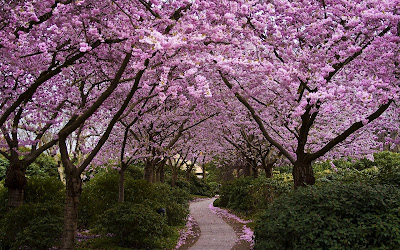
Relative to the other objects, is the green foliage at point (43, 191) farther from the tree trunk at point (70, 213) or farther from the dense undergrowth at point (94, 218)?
the tree trunk at point (70, 213)

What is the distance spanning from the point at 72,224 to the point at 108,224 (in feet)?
6.74

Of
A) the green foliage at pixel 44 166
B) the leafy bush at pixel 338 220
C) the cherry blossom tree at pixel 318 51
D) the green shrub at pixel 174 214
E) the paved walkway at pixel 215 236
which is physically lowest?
the paved walkway at pixel 215 236

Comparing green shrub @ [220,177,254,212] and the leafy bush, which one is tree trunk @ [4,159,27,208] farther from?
green shrub @ [220,177,254,212]

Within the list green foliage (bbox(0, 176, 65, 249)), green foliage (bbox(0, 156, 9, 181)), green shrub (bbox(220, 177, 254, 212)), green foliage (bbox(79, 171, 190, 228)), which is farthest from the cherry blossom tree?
green foliage (bbox(0, 156, 9, 181))

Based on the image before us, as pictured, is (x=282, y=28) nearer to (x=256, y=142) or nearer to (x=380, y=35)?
(x=380, y=35)

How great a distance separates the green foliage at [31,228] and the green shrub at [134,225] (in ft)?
4.01

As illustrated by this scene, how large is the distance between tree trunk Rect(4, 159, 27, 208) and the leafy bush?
19.8 feet

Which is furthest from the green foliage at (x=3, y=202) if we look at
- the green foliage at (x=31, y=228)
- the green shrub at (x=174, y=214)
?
the green shrub at (x=174, y=214)

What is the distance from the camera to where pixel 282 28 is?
765cm

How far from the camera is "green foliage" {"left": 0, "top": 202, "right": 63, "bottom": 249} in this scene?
23.6 feet

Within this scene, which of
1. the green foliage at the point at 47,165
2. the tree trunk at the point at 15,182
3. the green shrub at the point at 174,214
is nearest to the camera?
the tree trunk at the point at 15,182

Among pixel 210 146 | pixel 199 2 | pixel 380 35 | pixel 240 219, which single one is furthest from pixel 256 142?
pixel 199 2

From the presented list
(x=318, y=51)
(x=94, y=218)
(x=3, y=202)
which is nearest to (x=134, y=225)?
(x=94, y=218)

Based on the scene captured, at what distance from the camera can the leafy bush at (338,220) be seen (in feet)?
16.5
